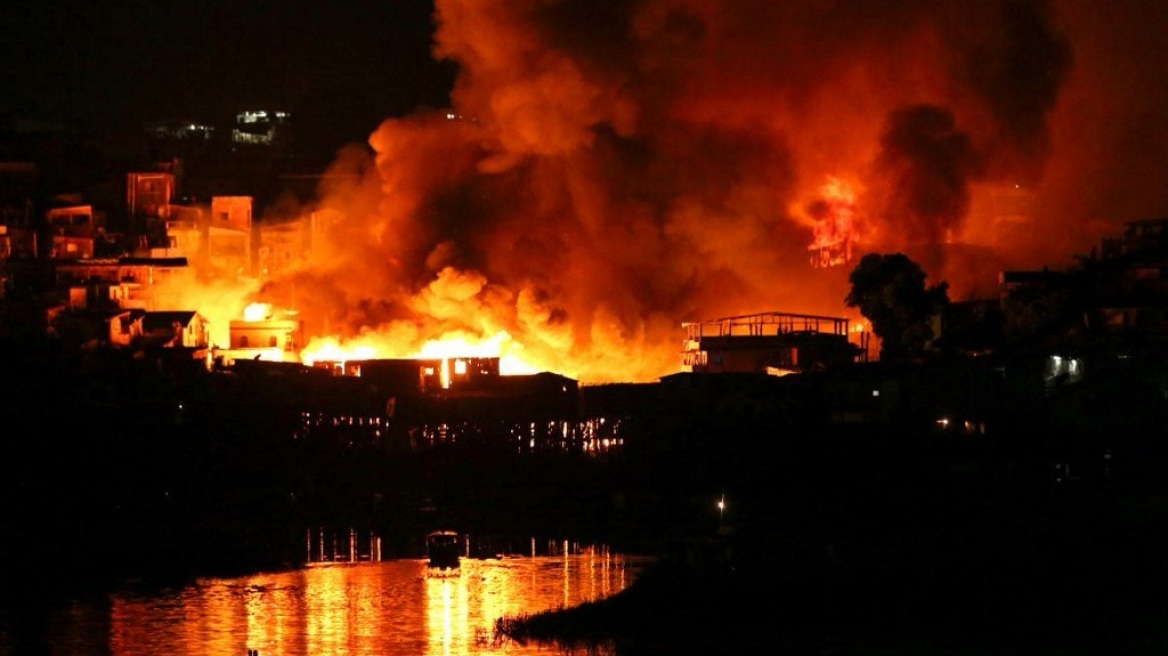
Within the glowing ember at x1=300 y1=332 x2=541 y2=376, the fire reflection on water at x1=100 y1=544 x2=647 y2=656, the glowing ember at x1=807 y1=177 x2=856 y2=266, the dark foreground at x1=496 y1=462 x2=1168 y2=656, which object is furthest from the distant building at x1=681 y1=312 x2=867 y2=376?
the fire reflection on water at x1=100 y1=544 x2=647 y2=656

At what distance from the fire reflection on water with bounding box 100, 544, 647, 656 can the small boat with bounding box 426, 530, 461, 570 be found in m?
0.18

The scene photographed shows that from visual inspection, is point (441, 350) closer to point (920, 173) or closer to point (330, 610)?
point (920, 173)

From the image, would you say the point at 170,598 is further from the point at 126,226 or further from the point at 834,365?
the point at 126,226

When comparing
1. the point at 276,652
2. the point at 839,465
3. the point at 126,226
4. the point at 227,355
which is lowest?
the point at 276,652

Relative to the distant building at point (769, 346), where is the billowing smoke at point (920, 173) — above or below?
above

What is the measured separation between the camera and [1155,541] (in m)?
24.8

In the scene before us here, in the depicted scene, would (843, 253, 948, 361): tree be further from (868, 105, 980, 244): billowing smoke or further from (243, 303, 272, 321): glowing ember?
(243, 303, 272, 321): glowing ember

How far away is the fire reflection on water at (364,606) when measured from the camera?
71.3ft

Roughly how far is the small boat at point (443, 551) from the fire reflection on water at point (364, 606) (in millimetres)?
177

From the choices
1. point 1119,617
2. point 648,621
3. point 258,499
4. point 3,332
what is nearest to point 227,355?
point 3,332

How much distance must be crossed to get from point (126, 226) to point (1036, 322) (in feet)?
67.9

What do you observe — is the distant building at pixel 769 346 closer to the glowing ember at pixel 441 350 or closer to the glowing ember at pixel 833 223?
the glowing ember at pixel 833 223

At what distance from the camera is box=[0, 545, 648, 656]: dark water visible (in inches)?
854

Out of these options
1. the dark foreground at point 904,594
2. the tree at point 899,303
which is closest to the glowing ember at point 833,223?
the tree at point 899,303
